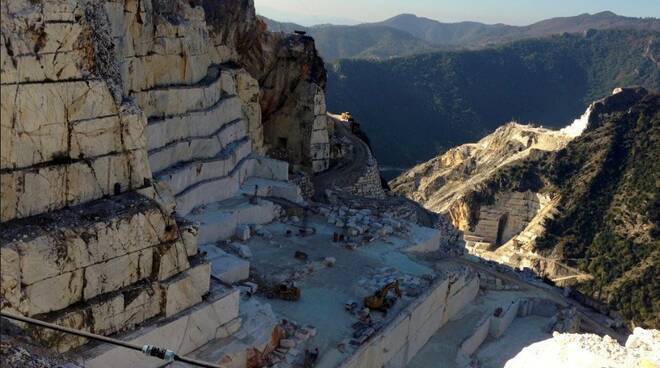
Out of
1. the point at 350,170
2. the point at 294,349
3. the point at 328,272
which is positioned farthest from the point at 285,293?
the point at 350,170

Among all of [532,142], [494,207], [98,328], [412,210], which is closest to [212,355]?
[98,328]

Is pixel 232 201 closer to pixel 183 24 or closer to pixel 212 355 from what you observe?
pixel 183 24

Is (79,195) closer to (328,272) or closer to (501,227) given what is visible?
(328,272)

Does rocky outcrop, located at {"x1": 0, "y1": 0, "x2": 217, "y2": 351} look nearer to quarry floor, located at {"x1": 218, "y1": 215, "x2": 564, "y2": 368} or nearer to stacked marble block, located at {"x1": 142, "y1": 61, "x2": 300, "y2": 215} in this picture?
quarry floor, located at {"x1": 218, "y1": 215, "x2": 564, "y2": 368}

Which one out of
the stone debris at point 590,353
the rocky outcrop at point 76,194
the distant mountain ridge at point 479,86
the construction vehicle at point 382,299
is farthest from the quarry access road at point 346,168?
the distant mountain ridge at point 479,86

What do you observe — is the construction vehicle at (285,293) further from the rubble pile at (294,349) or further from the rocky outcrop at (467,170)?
the rocky outcrop at (467,170)

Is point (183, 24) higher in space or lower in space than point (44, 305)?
higher

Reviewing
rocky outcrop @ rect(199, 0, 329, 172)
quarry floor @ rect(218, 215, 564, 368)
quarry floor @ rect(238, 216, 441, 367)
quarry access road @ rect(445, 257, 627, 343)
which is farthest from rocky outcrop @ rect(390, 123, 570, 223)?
quarry floor @ rect(238, 216, 441, 367)
